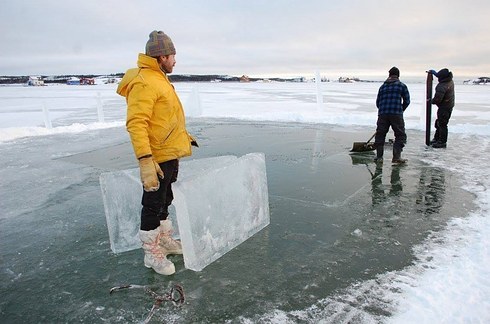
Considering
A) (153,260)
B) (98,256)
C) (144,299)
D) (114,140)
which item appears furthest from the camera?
(114,140)

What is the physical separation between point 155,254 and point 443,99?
732 centimetres

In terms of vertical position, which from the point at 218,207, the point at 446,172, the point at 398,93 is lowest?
the point at 446,172

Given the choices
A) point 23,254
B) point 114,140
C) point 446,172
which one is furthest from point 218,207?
point 114,140

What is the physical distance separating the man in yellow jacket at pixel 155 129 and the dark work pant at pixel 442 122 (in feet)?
22.5

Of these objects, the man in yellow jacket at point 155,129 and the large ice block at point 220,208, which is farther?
the large ice block at point 220,208

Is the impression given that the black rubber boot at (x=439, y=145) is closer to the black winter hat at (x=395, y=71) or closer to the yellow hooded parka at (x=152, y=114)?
the black winter hat at (x=395, y=71)

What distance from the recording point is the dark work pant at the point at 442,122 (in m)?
8.01

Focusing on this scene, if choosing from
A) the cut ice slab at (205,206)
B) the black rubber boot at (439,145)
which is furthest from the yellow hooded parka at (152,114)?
the black rubber boot at (439,145)

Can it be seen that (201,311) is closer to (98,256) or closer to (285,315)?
(285,315)

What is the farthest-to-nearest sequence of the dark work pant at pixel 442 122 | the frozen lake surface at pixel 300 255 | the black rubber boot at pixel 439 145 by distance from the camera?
the black rubber boot at pixel 439 145
the dark work pant at pixel 442 122
the frozen lake surface at pixel 300 255

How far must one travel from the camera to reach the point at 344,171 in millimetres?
6258

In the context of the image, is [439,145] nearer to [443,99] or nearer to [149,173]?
[443,99]

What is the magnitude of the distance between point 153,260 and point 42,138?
945cm

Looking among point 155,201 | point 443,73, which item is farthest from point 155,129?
point 443,73
